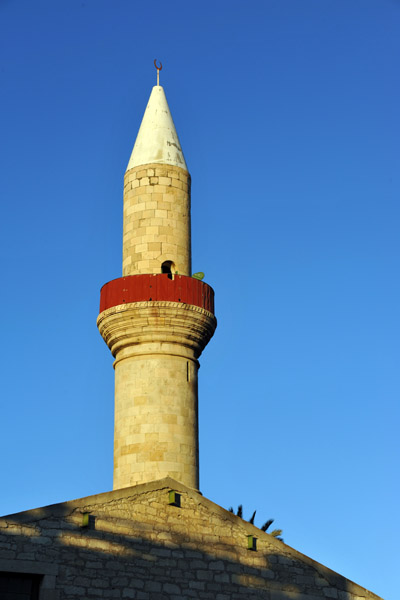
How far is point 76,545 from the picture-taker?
17.2 meters

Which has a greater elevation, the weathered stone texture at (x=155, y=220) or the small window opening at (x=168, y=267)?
the weathered stone texture at (x=155, y=220)

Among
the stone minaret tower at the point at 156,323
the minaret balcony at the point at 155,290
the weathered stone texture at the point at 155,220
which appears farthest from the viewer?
the weathered stone texture at the point at 155,220

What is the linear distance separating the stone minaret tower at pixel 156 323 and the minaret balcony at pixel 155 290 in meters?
0.02

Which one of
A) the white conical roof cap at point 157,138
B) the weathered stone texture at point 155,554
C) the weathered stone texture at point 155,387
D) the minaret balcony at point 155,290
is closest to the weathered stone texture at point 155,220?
the white conical roof cap at point 157,138

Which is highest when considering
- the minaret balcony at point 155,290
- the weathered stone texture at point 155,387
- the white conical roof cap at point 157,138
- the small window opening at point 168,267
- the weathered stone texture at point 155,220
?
the white conical roof cap at point 157,138

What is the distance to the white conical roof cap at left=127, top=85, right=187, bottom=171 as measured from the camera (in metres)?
26.4

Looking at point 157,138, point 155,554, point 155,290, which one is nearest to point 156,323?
point 155,290

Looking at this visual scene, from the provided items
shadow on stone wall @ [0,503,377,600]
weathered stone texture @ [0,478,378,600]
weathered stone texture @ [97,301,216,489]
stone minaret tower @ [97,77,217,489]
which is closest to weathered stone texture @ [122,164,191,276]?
stone minaret tower @ [97,77,217,489]

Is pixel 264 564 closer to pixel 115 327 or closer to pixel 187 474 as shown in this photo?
pixel 187 474

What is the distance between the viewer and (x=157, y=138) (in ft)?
88.1

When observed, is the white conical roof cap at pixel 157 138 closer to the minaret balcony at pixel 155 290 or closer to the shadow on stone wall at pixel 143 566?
the minaret balcony at pixel 155 290

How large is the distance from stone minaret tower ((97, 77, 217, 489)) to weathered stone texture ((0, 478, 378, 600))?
364cm

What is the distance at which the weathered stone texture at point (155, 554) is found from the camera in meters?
16.8

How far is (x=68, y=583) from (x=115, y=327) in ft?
28.1
